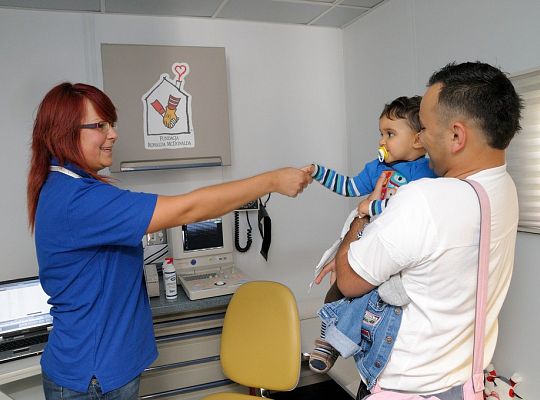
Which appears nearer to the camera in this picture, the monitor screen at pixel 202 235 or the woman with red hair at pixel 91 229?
the woman with red hair at pixel 91 229

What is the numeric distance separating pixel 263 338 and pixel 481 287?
120 cm

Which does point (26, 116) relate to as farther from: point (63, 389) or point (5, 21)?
point (63, 389)

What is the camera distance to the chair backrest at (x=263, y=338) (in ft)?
6.06

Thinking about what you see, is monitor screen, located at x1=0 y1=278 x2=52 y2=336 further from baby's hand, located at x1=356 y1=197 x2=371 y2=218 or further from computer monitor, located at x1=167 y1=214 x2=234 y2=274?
baby's hand, located at x1=356 y1=197 x2=371 y2=218

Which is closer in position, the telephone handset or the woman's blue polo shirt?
the woman's blue polo shirt

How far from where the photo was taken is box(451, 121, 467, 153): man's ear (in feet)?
3.15

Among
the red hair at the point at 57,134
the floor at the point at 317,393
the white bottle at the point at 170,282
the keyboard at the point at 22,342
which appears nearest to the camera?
the red hair at the point at 57,134

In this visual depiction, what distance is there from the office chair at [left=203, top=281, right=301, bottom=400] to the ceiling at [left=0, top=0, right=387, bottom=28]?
5.59 feet

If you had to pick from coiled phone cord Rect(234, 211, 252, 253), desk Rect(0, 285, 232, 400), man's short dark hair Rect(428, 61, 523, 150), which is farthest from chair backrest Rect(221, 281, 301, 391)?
man's short dark hair Rect(428, 61, 523, 150)

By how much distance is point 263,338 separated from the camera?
6.40 feet

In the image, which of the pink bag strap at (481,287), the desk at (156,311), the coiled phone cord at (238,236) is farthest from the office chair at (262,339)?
the pink bag strap at (481,287)

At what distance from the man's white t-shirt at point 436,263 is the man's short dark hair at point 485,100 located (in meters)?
0.09

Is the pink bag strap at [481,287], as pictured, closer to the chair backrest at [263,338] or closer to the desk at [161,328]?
the chair backrest at [263,338]

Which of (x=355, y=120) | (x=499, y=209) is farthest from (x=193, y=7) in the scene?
(x=499, y=209)
